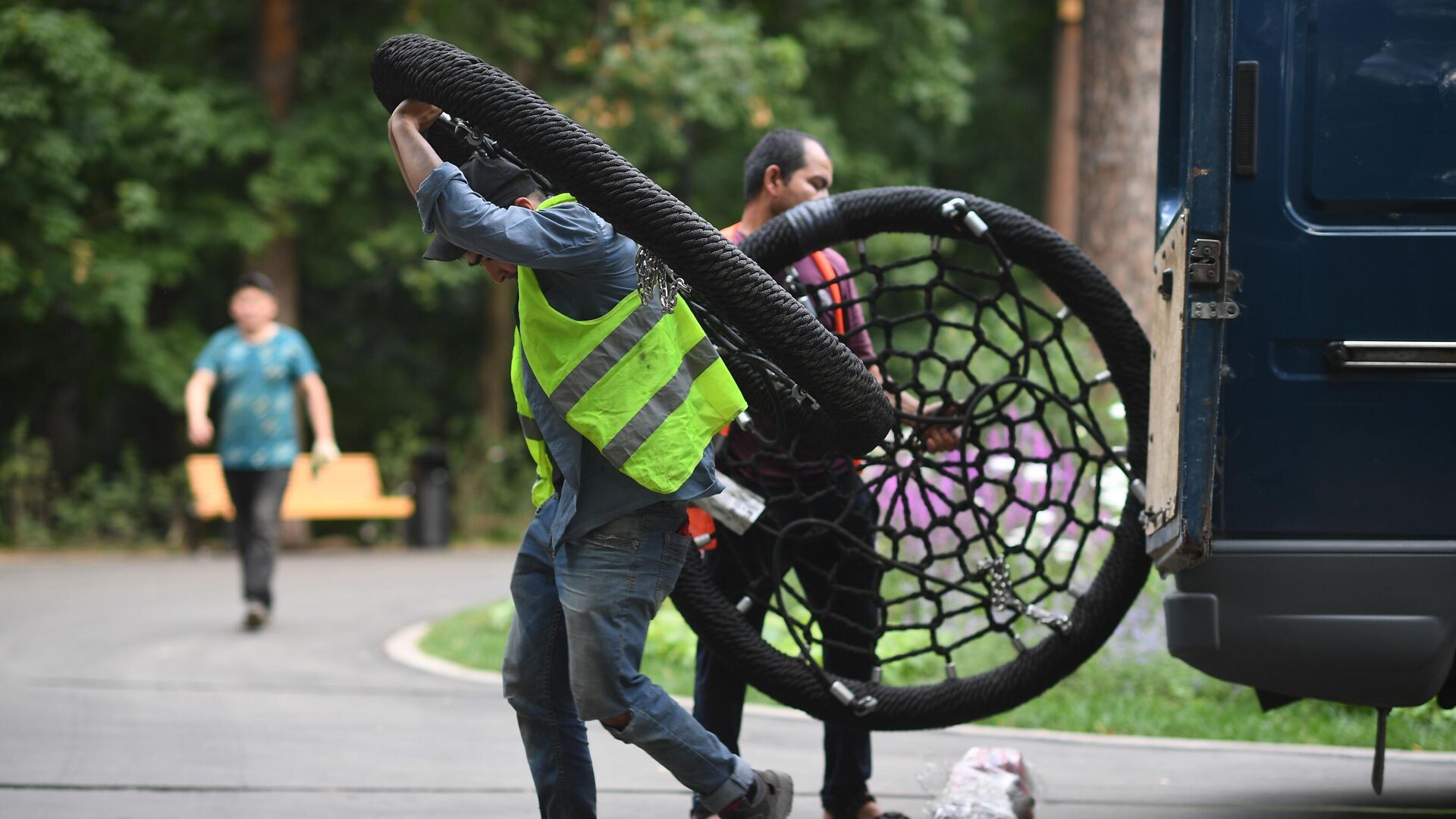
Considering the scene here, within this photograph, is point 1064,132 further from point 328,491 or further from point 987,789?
point 987,789

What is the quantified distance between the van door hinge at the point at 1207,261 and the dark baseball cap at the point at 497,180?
4.95 feet

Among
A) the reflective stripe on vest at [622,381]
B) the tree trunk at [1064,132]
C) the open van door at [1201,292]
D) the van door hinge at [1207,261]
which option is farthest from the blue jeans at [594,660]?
the tree trunk at [1064,132]

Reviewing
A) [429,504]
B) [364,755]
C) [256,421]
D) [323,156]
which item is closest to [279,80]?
[323,156]

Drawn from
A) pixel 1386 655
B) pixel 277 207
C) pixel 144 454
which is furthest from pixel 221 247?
pixel 1386 655

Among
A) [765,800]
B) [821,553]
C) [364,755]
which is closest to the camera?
[765,800]

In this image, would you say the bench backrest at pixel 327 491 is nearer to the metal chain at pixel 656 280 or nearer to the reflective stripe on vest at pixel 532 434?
the reflective stripe on vest at pixel 532 434

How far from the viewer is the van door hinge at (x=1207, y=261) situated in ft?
11.6

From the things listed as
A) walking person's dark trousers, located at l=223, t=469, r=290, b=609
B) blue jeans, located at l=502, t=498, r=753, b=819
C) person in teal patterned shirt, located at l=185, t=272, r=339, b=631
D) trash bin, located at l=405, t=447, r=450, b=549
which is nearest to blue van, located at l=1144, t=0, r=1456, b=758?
blue jeans, located at l=502, t=498, r=753, b=819

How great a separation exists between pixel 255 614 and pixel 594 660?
578 centimetres

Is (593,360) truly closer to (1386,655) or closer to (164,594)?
(1386,655)

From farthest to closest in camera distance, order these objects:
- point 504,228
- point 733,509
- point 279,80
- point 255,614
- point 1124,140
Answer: point 279,80, point 1124,140, point 255,614, point 733,509, point 504,228

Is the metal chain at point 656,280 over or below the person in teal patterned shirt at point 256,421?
over

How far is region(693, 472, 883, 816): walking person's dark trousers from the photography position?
14.7 ft

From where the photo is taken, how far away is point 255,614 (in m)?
8.85
